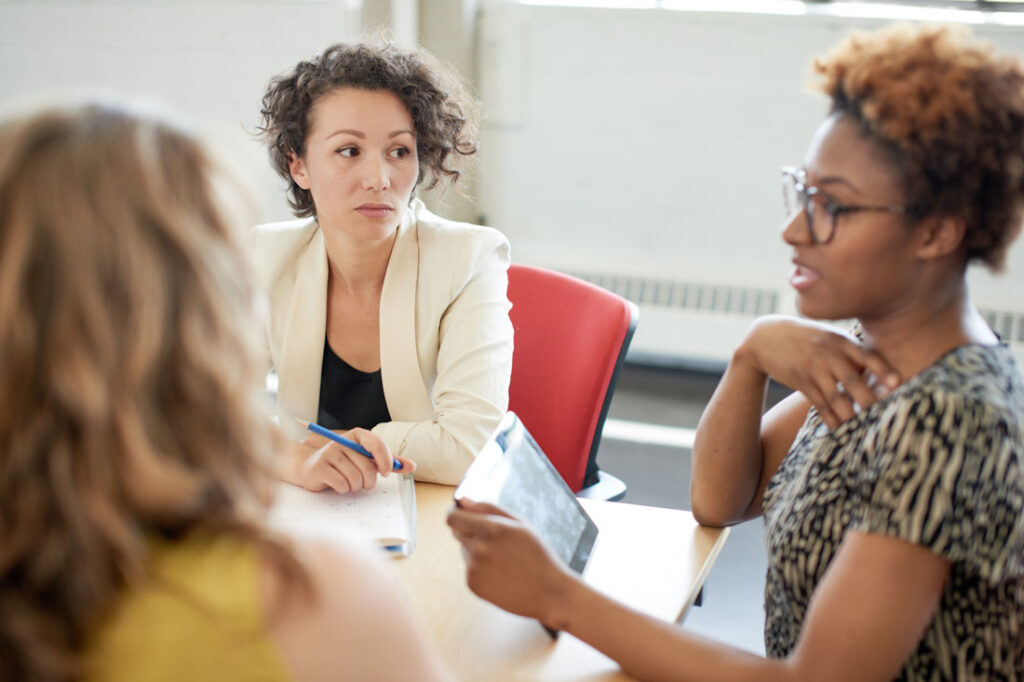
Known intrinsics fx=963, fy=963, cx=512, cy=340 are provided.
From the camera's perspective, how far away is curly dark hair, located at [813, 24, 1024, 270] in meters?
1.05

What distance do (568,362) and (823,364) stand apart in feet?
2.41

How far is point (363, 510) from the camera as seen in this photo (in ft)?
4.67

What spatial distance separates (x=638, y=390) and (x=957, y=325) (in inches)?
115

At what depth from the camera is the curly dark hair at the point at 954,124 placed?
3.45 feet

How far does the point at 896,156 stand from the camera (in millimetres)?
1091

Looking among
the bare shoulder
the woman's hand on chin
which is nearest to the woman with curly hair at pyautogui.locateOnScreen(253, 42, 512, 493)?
the woman's hand on chin

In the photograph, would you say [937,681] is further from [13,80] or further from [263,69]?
[13,80]

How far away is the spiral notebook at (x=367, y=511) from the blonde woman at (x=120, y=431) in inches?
25.8

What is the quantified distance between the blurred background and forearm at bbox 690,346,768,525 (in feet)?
6.41

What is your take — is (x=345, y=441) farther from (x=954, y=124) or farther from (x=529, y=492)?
(x=954, y=124)

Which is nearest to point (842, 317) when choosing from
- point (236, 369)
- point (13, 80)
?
point (236, 369)

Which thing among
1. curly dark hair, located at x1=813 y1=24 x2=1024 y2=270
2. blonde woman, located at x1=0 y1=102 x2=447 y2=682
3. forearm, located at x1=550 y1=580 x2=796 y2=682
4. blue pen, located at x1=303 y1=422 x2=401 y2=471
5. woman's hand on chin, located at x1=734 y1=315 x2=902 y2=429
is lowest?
forearm, located at x1=550 y1=580 x2=796 y2=682

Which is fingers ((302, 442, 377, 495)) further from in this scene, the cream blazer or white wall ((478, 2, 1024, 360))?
white wall ((478, 2, 1024, 360))

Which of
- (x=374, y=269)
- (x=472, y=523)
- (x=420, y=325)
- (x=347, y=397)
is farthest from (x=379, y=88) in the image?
(x=472, y=523)
